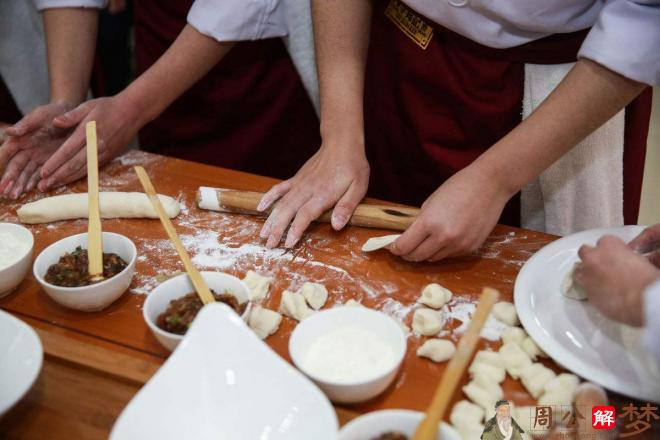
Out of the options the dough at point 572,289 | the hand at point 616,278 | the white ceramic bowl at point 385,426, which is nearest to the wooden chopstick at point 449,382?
the white ceramic bowl at point 385,426

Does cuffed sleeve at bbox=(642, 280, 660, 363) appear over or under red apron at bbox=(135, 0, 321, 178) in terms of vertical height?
over

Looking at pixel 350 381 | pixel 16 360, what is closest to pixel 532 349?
pixel 350 381

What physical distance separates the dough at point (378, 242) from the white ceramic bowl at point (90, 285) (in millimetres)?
577

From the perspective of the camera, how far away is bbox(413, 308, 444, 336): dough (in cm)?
123

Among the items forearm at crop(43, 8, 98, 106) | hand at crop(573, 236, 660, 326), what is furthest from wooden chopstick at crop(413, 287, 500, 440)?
forearm at crop(43, 8, 98, 106)

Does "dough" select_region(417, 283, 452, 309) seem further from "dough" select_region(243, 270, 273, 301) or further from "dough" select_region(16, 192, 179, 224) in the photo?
"dough" select_region(16, 192, 179, 224)

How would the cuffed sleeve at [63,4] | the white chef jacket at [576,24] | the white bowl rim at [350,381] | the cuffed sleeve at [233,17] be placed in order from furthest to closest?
the cuffed sleeve at [63,4] < the cuffed sleeve at [233,17] < the white chef jacket at [576,24] < the white bowl rim at [350,381]

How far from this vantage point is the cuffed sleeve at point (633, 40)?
133cm

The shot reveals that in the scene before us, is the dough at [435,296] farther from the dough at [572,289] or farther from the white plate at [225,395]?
the white plate at [225,395]

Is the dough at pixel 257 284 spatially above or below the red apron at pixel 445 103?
below

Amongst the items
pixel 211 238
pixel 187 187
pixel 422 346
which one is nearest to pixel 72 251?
pixel 211 238

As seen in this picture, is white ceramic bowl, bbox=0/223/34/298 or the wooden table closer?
the wooden table

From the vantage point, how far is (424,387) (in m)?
1.12

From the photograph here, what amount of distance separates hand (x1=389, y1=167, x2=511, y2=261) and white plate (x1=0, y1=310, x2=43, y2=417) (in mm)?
814
